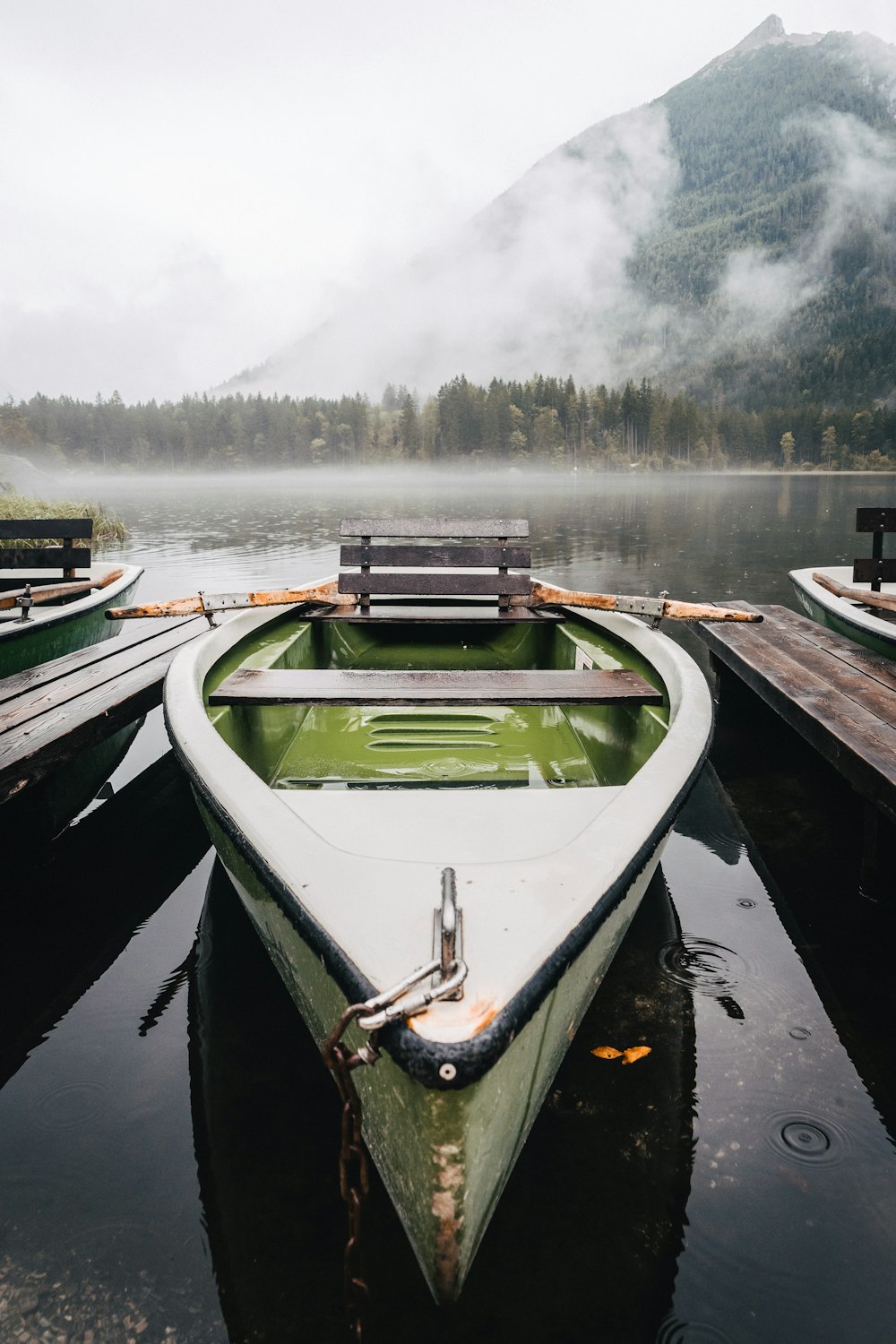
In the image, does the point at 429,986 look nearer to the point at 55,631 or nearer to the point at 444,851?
the point at 444,851

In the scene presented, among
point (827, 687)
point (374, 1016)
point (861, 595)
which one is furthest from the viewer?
point (861, 595)

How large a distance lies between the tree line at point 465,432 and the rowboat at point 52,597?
423 ft

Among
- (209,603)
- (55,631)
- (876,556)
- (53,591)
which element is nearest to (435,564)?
(209,603)

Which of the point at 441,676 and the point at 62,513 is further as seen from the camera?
the point at 62,513

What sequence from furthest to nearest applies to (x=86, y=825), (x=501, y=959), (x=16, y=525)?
1. (x=16, y=525)
2. (x=86, y=825)
3. (x=501, y=959)

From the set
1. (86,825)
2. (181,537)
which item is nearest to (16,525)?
(86,825)

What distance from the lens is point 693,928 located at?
3.89 meters

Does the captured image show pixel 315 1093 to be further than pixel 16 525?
No

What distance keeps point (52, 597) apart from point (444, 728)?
3.98 metres

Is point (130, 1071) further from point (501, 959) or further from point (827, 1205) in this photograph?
point (827, 1205)

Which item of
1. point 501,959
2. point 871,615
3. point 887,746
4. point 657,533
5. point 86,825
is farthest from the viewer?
point 657,533

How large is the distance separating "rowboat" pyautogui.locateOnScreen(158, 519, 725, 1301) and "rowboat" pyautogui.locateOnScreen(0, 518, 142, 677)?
124 cm

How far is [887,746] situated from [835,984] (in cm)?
113

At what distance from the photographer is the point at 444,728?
484 centimetres
